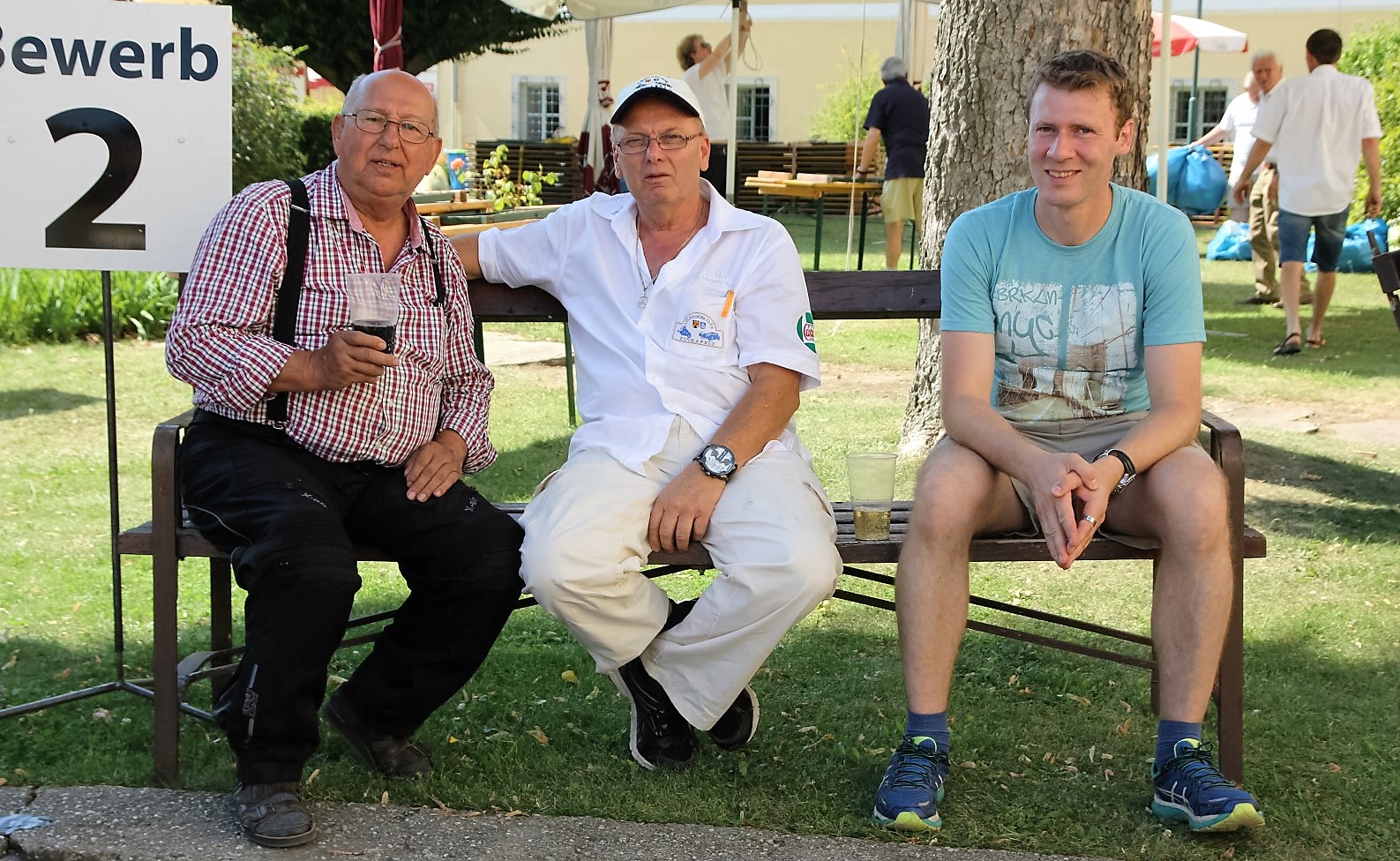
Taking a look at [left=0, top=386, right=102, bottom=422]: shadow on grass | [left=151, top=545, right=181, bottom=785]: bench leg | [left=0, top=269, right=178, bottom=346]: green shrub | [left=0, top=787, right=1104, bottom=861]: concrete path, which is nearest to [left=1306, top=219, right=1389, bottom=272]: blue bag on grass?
[left=0, top=269, right=178, bottom=346]: green shrub

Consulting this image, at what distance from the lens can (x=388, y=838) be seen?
9.70ft

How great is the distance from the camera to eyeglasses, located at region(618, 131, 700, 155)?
3.40 meters

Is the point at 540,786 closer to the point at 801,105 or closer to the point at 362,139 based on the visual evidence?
the point at 362,139

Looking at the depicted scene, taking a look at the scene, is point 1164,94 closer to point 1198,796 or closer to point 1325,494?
point 1325,494

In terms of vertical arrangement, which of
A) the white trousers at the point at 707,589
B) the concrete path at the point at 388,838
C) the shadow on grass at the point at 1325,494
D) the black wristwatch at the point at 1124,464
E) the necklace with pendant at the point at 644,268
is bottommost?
the concrete path at the point at 388,838

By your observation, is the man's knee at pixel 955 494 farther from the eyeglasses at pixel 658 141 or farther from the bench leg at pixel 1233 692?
the eyeglasses at pixel 658 141

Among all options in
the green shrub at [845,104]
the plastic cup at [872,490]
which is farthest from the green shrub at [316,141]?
the plastic cup at [872,490]

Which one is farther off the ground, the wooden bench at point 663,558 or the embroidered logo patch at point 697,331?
the embroidered logo patch at point 697,331

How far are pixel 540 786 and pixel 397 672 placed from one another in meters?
0.39

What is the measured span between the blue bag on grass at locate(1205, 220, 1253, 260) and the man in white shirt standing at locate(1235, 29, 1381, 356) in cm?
581

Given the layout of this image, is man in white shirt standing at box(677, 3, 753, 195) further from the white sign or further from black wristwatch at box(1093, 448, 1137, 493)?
black wristwatch at box(1093, 448, 1137, 493)

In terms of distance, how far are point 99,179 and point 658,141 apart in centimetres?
125

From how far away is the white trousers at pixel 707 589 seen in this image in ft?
10.2

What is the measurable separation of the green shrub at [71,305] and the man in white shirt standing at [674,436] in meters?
6.15
